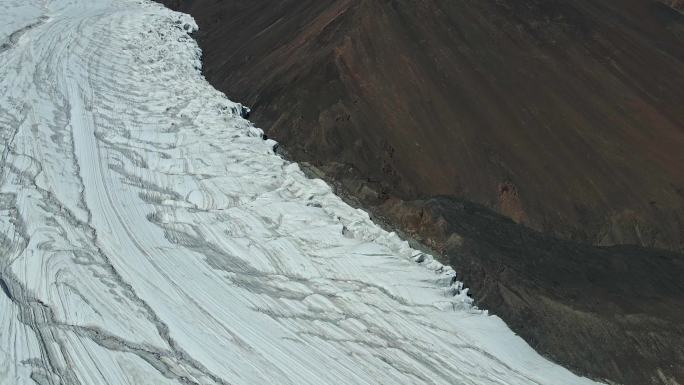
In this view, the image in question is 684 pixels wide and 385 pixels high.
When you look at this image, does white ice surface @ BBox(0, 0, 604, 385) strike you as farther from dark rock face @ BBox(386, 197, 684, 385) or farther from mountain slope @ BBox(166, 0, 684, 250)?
mountain slope @ BBox(166, 0, 684, 250)

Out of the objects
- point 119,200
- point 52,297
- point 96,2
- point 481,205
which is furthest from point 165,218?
point 96,2

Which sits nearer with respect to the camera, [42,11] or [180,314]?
[180,314]

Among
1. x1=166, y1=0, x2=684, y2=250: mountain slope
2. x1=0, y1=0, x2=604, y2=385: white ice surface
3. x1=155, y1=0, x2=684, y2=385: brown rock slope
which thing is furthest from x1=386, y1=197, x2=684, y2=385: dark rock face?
x1=166, y1=0, x2=684, y2=250: mountain slope

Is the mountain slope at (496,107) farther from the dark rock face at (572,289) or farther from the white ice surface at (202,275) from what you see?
the white ice surface at (202,275)

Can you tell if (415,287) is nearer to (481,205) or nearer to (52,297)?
(481,205)

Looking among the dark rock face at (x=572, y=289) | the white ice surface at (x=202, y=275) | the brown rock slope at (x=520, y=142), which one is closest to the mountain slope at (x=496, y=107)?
the brown rock slope at (x=520, y=142)
